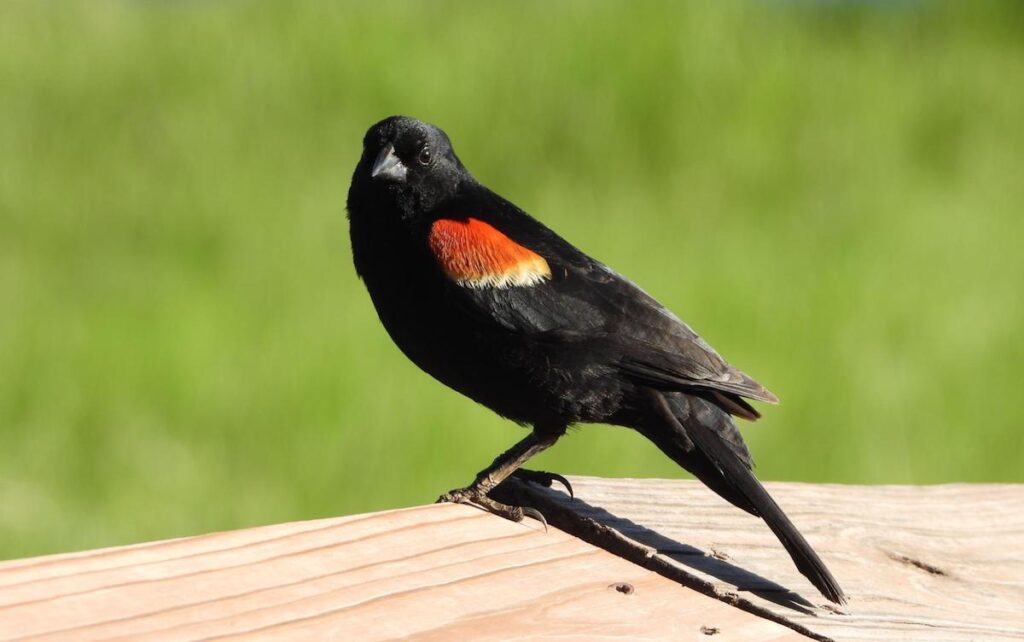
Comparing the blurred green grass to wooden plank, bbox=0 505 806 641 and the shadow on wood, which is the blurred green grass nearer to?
the shadow on wood

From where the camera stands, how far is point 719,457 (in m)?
3.17

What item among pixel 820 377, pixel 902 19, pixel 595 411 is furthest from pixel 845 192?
pixel 595 411

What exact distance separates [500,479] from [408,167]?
0.89 meters

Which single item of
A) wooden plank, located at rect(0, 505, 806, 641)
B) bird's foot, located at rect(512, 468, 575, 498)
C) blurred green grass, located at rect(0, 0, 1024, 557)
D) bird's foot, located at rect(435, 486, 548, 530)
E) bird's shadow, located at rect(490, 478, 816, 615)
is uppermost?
blurred green grass, located at rect(0, 0, 1024, 557)

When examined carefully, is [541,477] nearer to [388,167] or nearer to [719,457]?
[719,457]

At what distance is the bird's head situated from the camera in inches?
140

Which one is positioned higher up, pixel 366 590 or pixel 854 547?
pixel 854 547

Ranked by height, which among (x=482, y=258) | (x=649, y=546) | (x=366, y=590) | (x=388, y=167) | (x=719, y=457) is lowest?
(x=366, y=590)

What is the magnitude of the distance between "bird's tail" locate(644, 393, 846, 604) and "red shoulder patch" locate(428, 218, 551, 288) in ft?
1.44

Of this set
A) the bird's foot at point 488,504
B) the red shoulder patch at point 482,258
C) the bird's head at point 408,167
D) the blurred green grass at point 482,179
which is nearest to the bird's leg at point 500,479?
the bird's foot at point 488,504

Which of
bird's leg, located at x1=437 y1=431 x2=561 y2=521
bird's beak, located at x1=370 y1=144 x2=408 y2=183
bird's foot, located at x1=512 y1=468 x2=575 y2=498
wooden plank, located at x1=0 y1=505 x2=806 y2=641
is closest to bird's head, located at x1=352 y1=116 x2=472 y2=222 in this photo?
bird's beak, located at x1=370 y1=144 x2=408 y2=183

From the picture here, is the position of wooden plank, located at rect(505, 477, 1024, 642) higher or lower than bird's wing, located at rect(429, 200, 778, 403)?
lower

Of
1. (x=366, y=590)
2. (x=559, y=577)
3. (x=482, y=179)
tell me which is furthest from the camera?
(x=482, y=179)

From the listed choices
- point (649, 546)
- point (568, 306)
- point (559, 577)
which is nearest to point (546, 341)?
point (568, 306)
